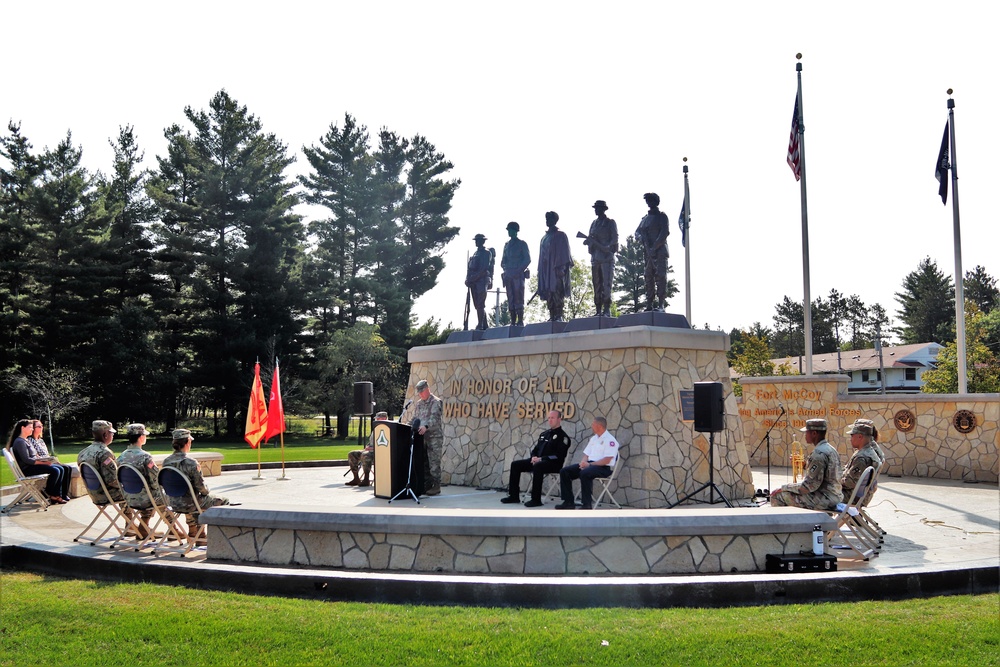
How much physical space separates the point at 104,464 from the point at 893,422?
14.9 meters

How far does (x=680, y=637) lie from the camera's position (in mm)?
5270

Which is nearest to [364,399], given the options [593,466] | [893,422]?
[593,466]

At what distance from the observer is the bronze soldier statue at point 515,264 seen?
14.9m

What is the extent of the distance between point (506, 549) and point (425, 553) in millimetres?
737

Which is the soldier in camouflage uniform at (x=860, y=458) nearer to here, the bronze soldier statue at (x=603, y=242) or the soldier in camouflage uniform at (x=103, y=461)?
the bronze soldier statue at (x=603, y=242)

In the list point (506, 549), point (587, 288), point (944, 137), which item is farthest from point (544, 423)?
point (587, 288)

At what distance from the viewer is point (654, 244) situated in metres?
12.8

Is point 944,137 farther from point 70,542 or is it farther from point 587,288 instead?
point 587,288

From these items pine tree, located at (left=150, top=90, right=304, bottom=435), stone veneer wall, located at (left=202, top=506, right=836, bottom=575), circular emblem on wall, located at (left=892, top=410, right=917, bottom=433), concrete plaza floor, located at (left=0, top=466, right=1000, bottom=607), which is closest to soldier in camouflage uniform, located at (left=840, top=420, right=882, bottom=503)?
concrete plaza floor, located at (left=0, top=466, right=1000, bottom=607)

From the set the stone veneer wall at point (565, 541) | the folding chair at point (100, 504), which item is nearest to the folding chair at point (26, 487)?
the folding chair at point (100, 504)

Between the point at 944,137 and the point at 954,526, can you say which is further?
the point at 944,137

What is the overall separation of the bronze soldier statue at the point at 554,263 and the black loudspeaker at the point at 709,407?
161 inches

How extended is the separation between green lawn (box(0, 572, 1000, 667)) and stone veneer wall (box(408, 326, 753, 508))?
517 cm

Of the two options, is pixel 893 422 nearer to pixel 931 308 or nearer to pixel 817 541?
pixel 817 541
